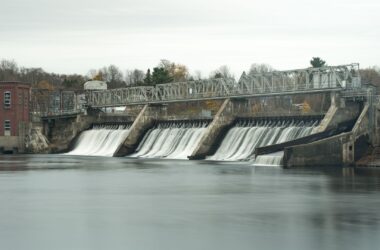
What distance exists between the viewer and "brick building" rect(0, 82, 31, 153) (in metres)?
77.4

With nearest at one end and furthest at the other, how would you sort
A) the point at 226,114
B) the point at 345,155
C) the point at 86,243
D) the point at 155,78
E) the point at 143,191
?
the point at 86,243
the point at 143,191
the point at 345,155
the point at 226,114
the point at 155,78

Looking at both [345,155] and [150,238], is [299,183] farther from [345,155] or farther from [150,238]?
[150,238]

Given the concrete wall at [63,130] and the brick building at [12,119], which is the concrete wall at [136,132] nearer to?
the concrete wall at [63,130]

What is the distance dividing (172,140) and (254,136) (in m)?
11.0

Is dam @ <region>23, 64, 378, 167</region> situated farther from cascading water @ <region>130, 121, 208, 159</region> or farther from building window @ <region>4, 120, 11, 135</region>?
building window @ <region>4, 120, 11, 135</region>

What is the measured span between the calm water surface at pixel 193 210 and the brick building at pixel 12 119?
36.5 meters

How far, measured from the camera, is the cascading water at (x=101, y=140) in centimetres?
7200

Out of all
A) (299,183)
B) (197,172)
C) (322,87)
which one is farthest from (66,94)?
(299,183)

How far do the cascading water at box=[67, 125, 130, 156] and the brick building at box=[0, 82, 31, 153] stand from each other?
19.9 feet

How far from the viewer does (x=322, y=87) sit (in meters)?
55.2

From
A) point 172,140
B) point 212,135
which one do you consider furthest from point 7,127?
point 212,135

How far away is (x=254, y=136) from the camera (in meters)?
56.5

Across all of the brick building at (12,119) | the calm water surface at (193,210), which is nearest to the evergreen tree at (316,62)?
the brick building at (12,119)

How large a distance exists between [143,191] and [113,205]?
5.27 metres
